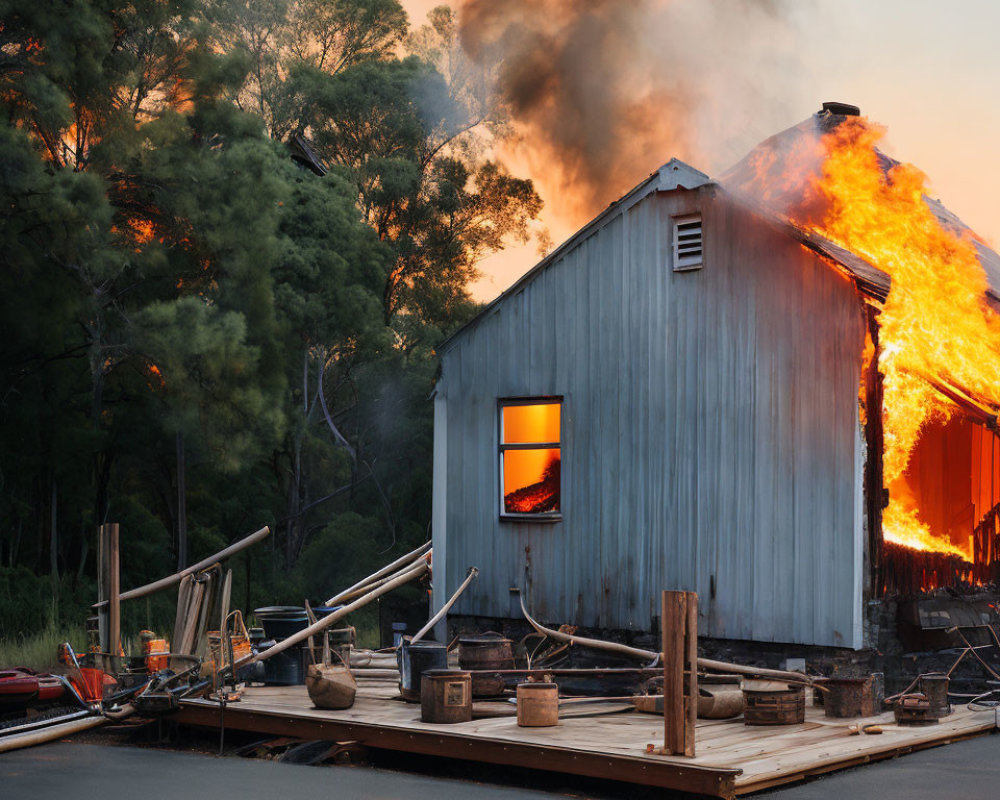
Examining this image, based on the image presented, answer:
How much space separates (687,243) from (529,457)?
3347mm

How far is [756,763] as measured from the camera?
1003 centimetres

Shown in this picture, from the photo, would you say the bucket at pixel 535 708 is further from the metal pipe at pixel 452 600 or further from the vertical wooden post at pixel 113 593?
the vertical wooden post at pixel 113 593

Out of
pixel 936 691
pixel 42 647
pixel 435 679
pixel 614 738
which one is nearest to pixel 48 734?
pixel 435 679

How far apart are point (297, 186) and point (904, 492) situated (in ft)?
75.8

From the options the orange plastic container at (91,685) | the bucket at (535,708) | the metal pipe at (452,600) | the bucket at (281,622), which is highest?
the metal pipe at (452,600)

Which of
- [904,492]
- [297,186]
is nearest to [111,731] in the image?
[904,492]

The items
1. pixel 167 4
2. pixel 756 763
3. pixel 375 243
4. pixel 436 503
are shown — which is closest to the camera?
pixel 756 763

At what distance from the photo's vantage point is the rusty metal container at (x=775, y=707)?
1209cm

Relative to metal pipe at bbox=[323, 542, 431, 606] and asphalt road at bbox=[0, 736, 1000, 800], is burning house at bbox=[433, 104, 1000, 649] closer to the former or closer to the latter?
metal pipe at bbox=[323, 542, 431, 606]

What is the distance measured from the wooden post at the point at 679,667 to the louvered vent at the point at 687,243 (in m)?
5.73

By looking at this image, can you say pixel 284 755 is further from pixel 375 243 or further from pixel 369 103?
pixel 369 103

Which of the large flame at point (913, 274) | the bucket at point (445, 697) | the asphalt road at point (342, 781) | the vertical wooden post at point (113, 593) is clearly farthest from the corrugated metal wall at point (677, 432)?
the vertical wooden post at point (113, 593)

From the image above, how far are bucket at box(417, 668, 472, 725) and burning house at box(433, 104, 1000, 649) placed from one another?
3346mm

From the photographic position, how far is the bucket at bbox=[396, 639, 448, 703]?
43.1 feet
